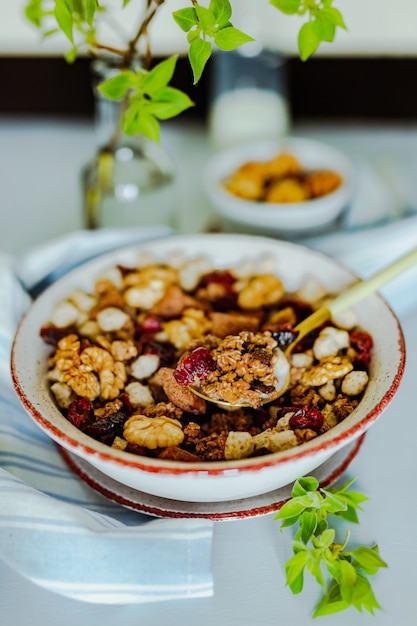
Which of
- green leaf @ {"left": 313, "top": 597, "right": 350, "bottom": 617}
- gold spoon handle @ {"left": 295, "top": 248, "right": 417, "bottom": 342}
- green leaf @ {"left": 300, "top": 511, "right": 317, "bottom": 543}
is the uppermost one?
gold spoon handle @ {"left": 295, "top": 248, "right": 417, "bottom": 342}

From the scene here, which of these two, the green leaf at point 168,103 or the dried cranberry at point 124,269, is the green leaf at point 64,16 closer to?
the green leaf at point 168,103


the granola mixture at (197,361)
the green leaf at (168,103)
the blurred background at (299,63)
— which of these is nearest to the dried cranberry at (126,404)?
the granola mixture at (197,361)

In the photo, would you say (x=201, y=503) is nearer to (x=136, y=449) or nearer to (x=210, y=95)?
(x=136, y=449)

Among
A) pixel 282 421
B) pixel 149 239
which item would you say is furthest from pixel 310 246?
pixel 282 421

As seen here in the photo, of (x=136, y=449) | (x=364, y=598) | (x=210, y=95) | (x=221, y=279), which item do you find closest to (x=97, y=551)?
(x=136, y=449)

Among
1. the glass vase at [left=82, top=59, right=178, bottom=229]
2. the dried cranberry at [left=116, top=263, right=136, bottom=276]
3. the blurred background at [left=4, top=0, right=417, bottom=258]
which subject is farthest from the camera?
the blurred background at [left=4, top=0, right=417, bottom=258]

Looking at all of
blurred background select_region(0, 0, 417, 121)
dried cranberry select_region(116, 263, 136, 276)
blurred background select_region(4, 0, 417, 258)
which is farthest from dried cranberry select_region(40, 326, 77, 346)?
blurred background select_region(0, 0, 417, 121)

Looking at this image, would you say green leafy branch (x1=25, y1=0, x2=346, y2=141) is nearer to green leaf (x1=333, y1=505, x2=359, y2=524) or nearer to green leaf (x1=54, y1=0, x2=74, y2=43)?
green leaf (x1=54, y1=0, x2=74, y2=43)
